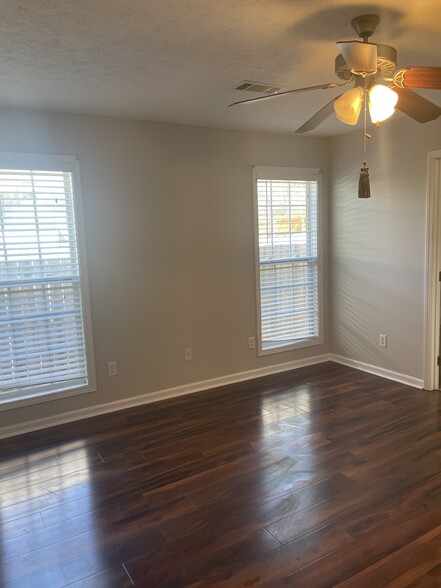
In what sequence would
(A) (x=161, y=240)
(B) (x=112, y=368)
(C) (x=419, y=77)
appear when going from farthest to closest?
(A) (x=161, y=240)
(B) (x=112, y=368)
(C) (x=419, y=77)

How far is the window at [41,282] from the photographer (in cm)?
330

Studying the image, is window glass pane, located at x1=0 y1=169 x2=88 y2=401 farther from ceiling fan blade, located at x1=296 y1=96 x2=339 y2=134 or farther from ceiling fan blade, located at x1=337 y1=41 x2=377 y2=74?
ceiling fan blade, located at x1=337 y1=41 x2=377 y2=74

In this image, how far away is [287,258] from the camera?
4.70 meters

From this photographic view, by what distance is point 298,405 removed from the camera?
379 centimetres

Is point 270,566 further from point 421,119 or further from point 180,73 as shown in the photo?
point 180,73

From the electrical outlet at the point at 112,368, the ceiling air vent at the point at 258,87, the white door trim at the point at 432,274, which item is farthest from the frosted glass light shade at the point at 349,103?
the electrical outlet at the point at 112,368

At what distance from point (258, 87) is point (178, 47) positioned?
81 centimetres

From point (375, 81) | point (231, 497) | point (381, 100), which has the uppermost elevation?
point (375, 81)

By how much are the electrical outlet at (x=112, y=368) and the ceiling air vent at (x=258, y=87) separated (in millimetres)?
2392

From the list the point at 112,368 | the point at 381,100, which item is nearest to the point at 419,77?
the point at 381,100

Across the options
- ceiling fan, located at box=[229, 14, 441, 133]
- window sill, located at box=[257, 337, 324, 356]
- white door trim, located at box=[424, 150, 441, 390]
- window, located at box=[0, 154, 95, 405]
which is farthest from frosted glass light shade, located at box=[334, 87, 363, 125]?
window sill, located at box=[257, 337, 324, 356]

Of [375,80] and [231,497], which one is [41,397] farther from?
[375,80]

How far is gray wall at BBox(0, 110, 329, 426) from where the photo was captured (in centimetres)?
357

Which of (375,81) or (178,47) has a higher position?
(178,47)
